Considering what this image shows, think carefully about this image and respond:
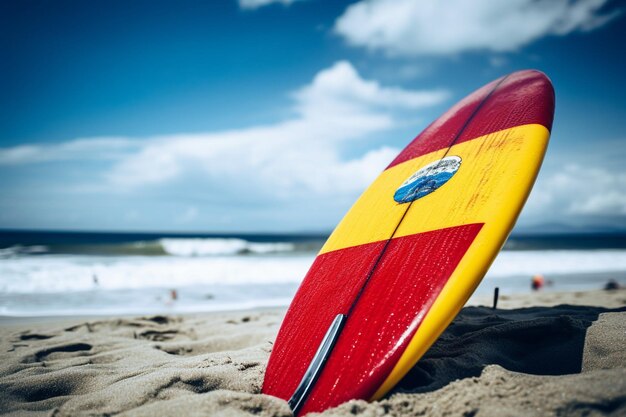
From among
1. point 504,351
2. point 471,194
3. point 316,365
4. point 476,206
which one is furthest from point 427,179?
point 316,365

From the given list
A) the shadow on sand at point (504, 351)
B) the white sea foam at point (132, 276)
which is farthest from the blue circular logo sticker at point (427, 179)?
the white sea foam at point (132, 276)

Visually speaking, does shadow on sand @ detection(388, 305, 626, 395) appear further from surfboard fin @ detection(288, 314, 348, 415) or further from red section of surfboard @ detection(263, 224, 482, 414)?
surfboard fin @ detection(288, 314, 348, 415)

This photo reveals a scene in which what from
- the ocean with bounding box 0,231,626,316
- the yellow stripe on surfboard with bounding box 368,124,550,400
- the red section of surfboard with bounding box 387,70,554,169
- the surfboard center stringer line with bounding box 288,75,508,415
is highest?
the red section of surfboard with bounding box 387,70,554,169

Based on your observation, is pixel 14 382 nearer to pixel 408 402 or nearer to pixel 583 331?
pixel 408 402

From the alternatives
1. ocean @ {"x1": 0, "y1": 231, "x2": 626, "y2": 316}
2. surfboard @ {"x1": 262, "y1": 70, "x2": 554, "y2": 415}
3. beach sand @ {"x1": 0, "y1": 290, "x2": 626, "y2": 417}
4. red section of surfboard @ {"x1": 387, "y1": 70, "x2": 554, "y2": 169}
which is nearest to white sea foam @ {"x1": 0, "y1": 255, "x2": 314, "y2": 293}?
ocean @ {"x1": 0, "y1": 231, "x2": 626, "y2": 316}

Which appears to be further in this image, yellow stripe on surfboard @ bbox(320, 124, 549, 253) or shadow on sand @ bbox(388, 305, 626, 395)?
yellow stripe on surfboard @ bbox(320, 124, 549, 253)

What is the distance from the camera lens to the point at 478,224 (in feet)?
5.11

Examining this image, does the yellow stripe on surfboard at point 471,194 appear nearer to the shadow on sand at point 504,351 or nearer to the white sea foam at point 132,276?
the shadow on sand at point 504,351

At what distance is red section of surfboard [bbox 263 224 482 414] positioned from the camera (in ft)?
4.25

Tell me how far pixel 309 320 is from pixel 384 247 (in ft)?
1.72

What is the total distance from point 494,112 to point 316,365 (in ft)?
6.64

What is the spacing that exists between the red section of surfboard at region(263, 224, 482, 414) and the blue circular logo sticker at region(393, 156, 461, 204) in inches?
16.3

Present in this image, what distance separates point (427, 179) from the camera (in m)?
2.16

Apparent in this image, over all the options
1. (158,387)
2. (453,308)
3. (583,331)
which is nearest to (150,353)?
(158,387)
